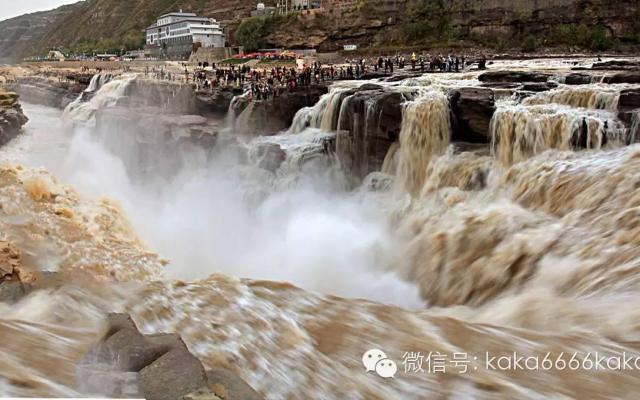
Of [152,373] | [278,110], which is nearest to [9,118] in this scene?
[278,110]

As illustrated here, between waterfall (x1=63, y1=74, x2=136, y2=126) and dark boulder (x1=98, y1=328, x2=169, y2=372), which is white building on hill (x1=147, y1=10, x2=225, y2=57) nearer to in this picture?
waterfall (x1=63, y1=74, x2=136, y2=126)

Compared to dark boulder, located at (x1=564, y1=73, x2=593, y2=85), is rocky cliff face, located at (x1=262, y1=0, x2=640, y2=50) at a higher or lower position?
higher

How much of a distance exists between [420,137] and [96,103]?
19.5 metres

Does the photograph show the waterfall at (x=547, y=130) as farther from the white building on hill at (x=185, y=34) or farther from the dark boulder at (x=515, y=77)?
the white building on hill at (x=185, y=34)

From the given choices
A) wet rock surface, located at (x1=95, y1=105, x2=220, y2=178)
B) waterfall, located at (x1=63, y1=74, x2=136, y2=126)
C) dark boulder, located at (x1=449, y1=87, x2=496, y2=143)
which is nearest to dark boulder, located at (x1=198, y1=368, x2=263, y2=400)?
dark boulder, located at (x1=449, y1=87, x2=496, y2=143)

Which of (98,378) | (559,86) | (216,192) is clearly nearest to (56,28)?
(216,192)

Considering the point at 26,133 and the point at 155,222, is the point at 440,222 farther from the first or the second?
the point at 26,133

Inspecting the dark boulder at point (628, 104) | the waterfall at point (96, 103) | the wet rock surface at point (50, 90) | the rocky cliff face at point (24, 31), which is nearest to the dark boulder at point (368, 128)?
the dark boulder at point (628, 104)

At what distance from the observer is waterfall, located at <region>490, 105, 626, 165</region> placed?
9258 millimetres

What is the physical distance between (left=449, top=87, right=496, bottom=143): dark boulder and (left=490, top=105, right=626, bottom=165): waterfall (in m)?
0.26

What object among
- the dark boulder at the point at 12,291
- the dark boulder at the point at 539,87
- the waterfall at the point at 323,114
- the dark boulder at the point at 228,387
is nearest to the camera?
the dark boulder at the point at 228,387

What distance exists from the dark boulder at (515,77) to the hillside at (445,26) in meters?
24.7

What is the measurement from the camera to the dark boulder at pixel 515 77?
46.9 feet

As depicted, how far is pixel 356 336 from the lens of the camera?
185 inches
